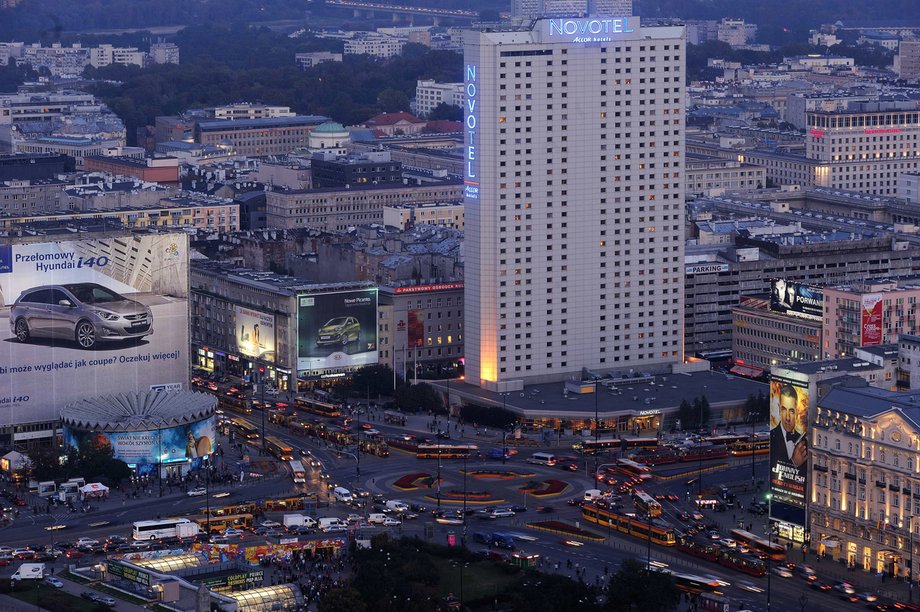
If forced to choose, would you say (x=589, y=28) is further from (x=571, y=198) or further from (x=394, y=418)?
(x=394, y=418)

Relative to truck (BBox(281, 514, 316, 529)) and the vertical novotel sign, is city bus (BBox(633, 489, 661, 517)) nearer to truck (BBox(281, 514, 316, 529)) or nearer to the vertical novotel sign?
truck (BBox(281, 514, 316, 529))

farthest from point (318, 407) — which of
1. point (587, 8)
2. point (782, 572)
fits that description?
point (782, 572)

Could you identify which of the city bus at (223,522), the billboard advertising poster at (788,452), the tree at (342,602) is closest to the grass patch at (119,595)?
the tree at (342,602)

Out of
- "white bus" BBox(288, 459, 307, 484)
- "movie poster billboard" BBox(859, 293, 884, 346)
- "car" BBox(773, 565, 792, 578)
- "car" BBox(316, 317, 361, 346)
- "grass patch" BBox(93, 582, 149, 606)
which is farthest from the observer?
"car" BBox(316, 317, 361, 346)

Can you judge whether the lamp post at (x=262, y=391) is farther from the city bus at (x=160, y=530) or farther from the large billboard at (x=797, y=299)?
the large billboard at (x=797, y=299)

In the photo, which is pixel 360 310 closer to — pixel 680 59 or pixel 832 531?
pixel 680 59

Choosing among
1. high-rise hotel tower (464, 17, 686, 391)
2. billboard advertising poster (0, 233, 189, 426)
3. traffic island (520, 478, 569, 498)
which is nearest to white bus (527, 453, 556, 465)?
traffic island (520, 478, 569, 498)

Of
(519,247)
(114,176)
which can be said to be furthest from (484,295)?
(114,176)

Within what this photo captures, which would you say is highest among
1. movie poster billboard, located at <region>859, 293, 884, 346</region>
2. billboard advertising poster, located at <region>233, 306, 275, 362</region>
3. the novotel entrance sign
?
the novotel entrance sign
